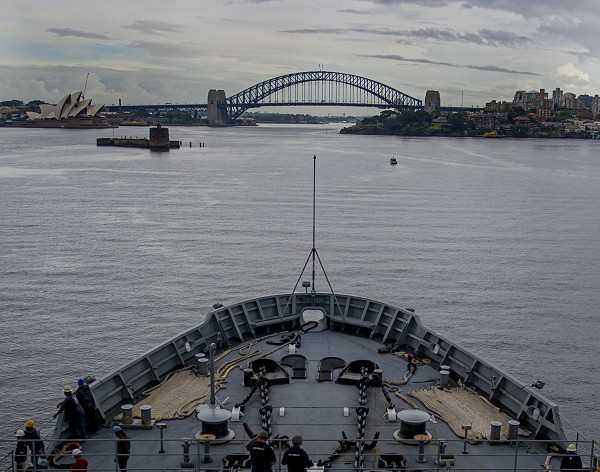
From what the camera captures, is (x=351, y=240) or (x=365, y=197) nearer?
(x=351, y=240)

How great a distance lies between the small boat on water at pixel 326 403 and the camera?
11.6m

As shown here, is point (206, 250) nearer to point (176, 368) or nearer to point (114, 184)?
point (176, 368)

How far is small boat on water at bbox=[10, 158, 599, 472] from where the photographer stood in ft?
38.2

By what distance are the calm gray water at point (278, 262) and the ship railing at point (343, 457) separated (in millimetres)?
10270

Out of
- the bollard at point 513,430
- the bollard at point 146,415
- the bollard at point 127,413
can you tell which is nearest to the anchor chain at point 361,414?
the bollard at point 513,430

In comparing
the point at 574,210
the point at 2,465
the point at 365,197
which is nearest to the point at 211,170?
the point at 365,197

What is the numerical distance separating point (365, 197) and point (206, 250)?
3056cm

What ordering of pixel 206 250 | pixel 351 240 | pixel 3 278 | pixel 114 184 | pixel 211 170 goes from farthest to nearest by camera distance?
pixel 211 170, pixel 114 184, pixel 351 240, pixel 206 250, pixel 3 278

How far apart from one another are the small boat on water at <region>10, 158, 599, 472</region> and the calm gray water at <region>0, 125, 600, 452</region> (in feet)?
26.2

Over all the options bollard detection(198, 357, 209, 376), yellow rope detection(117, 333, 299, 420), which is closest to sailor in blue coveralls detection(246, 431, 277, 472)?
yellow rope detection(117, 333, 299, 420)

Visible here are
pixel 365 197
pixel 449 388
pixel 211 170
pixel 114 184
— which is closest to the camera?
pixel 449 388

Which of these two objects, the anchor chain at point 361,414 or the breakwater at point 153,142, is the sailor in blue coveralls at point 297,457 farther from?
the breakwater at point 153,142

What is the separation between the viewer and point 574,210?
213ft

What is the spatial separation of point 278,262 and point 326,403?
28467 millimetres
